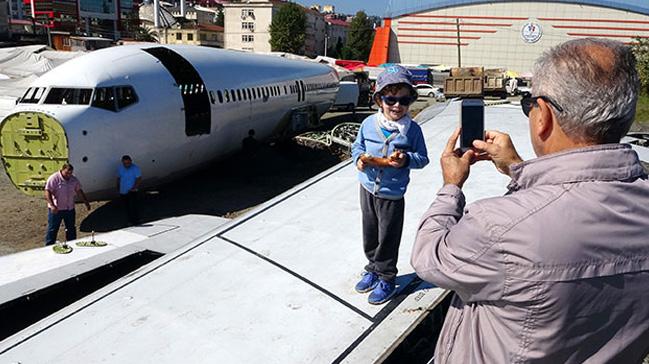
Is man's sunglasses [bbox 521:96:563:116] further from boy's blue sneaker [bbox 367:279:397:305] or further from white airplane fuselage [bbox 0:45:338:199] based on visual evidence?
white airplane fuselage [bbox 0:45:338:199]

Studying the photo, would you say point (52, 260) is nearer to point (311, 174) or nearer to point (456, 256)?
point (456, 256)

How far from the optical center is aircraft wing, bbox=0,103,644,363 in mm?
3908

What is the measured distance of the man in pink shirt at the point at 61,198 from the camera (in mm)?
9742

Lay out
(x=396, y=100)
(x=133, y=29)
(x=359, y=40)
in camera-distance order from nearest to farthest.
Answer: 1. (x=396, y=100)
2. (x=133, y=29)
3. (x=359, y=40)

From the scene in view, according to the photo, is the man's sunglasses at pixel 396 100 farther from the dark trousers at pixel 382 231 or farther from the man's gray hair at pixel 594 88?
the man's gray hair at pixel 594 88

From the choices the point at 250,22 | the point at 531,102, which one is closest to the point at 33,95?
the point at 531,102

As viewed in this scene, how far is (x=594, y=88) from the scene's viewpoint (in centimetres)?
189

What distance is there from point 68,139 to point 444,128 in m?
9.16

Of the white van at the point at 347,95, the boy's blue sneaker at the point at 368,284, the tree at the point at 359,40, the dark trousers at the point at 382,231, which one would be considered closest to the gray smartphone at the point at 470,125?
the dark trousers at the point at 382,231

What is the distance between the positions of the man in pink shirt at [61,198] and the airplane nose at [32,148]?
36 centimetres

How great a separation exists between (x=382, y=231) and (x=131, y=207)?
8.19 m

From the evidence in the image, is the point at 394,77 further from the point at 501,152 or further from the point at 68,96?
the point at 68,96

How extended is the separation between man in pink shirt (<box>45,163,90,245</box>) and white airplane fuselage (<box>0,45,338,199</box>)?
0.34 metres

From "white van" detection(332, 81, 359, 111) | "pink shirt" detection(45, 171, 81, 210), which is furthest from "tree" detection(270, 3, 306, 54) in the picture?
"pink shirt" detection(45, 171, 81, 210)
